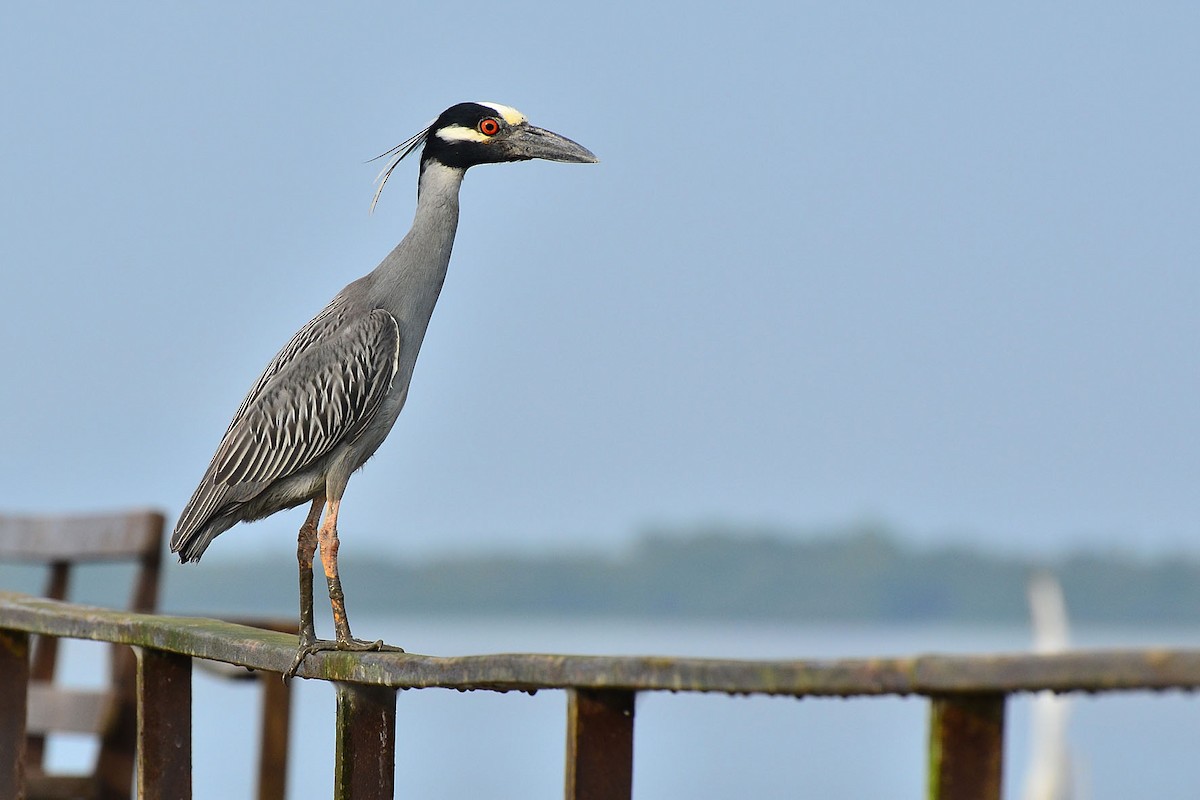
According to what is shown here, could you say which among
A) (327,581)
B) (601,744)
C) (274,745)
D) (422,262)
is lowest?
(274,745)

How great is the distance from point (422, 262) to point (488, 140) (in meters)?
0.45

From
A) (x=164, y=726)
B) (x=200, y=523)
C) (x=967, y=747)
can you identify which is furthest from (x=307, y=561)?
(x=967, y=747)

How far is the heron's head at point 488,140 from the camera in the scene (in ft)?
15.2

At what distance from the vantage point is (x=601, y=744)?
227 cm

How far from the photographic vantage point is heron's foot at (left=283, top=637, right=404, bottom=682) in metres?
3.24

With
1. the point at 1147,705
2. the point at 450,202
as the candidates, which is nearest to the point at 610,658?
the point at 450,202

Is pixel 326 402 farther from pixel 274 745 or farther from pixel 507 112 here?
pixel 274 745

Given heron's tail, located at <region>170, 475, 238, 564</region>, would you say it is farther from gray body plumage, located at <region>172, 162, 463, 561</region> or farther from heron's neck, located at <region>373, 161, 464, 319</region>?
heron's neck, located at <region>373, 161, 464, 319</region>

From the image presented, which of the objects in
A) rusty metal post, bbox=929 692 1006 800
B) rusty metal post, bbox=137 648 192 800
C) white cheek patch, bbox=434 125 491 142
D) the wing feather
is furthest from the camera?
white cheek patch, bbox=434 125 491 142

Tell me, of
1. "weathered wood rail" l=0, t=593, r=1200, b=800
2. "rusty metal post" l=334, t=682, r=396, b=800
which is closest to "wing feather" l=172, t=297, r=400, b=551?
"weathered wood rail" l=0, t=593, r=1200, b=800

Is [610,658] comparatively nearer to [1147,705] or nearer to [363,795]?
[363,795]

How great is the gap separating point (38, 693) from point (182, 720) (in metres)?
3.27

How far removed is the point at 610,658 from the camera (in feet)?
7.27

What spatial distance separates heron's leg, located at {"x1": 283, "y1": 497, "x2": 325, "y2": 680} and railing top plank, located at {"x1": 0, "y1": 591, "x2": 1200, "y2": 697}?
1.2 inches
